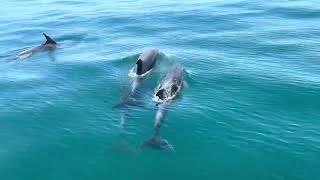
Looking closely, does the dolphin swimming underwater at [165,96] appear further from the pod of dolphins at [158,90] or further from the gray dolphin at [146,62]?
the gray dolphin at [146,62]

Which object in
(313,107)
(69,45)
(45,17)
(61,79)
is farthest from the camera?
(45,17)

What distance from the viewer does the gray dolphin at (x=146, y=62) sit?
44.1 m

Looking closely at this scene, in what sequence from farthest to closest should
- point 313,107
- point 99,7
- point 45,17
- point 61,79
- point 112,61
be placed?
point 99,7
point 45,17
point 112,61
point 61,79
point 313,107

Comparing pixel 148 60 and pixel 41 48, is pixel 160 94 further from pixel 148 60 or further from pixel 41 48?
pixel 41 48

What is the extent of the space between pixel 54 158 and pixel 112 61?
67.1 feet

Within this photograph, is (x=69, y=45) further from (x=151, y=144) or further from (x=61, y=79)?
(x=151, y=144)

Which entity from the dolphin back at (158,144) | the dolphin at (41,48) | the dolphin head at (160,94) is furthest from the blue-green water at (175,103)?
the dolphin at (41,48)

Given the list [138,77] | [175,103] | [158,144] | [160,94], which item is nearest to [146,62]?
[138,77]

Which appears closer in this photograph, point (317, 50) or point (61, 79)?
point (61, 79)

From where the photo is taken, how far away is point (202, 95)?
41.7m

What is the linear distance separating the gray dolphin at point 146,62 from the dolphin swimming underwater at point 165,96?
112 inches

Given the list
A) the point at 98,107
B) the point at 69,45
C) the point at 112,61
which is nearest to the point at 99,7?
the point at 69,45

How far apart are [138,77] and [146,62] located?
8.28 ft

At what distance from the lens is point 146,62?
1813 inches
